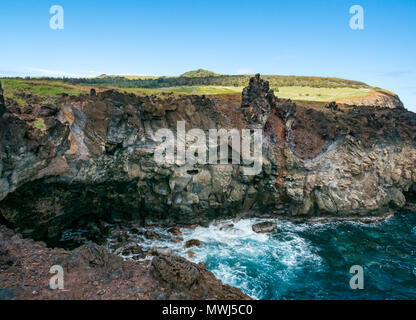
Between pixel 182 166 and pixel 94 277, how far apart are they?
12.8 meters

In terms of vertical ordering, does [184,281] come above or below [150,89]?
below

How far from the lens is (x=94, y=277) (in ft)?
38.0

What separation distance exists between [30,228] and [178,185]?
36.9ft

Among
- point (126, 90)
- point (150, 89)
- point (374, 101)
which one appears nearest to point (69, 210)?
point (126, 90)

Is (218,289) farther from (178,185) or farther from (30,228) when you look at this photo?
(30,228)

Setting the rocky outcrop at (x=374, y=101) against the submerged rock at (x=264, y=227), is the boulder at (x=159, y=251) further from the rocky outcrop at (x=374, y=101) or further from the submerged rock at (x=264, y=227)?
the rocky outcrop at (x=374, y=101)

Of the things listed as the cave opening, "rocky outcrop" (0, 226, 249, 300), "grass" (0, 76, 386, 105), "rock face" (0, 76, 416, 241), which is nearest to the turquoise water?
"rock face" (0, 76, 416, 241)

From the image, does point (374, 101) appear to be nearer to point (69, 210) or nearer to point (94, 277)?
point (69, 210)

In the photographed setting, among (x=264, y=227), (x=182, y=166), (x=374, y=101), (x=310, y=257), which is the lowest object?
(x=310, y=257)

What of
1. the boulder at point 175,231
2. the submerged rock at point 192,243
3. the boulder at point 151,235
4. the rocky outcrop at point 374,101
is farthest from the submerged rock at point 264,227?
the rocky outcrop at point 374,101

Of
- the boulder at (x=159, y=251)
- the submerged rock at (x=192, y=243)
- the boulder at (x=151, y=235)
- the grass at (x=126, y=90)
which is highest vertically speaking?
the grass at (x=126, y=90)

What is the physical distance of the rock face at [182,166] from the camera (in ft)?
55.1

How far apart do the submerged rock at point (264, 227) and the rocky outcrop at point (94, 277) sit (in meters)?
10.9

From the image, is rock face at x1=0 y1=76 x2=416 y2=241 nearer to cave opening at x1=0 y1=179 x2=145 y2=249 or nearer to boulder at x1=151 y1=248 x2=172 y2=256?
cave opening at x1=0 y1=179 x2=145 y2=249
